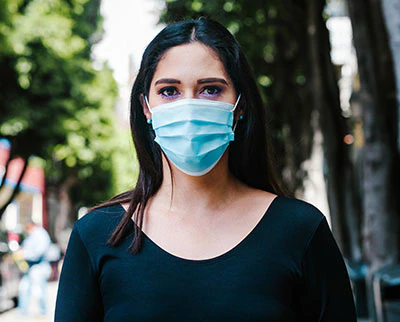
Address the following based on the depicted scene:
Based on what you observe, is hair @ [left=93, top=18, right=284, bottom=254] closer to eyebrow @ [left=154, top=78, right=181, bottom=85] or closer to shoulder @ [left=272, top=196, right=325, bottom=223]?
eyebrow @ [left=154, top=78, right=181, bottom=85]

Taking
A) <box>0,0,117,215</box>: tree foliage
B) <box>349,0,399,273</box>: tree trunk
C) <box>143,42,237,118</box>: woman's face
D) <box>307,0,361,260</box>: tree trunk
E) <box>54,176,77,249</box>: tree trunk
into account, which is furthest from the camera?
<box>54,176,77,249</box>: tree trunk

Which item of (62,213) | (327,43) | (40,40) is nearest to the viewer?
(327,43)

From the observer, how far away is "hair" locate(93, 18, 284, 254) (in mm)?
2459

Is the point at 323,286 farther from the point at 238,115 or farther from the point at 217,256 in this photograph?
the point at 238,115

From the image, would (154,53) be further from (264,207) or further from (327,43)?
(327,43)

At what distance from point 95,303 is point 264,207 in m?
0.59

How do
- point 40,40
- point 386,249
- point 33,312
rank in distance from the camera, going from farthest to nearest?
point 40,40 → point 33,312 → point 386,249

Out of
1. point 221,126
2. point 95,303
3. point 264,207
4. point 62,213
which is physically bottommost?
point 62,213

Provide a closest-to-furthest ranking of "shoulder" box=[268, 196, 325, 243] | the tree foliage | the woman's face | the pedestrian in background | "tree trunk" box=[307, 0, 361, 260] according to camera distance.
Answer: "shoulder" box=[268, 196, 325, 243] < the woman's face < "tree trunk" box=[307, 0, 361, 260] < the pedestrian in background < the tree foliage

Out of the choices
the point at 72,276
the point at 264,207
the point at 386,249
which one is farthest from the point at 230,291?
the point at 386,249

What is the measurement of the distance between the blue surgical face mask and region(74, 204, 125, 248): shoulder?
26 centimetres

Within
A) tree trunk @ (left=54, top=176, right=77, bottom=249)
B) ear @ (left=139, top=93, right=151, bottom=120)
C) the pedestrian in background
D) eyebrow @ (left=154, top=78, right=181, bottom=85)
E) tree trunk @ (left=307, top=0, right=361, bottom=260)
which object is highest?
eyebrow @ (left=154, top=78, right=181, bottom=85)

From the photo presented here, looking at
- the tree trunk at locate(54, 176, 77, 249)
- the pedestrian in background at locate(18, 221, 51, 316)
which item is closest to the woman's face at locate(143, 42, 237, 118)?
the pedestrian in background at locate(18, 221, 51, 316)

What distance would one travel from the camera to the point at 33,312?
A: 14.0 metres
